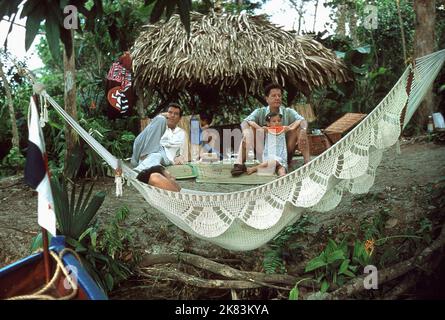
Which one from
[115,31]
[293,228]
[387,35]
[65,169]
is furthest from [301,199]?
[387,35]

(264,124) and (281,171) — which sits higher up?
(264,124)

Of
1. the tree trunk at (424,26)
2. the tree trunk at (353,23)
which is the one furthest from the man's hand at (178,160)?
the tree trunk at (353,23)

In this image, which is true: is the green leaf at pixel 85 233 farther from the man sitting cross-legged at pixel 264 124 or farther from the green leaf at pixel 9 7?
the green leaf at pixel 9 7

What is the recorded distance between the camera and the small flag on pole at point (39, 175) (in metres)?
1.44

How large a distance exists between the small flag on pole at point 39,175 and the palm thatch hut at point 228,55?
1.70 meters

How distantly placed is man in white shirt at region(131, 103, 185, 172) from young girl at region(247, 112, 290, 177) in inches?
21.7

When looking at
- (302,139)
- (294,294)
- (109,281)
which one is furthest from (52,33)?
(302,139)

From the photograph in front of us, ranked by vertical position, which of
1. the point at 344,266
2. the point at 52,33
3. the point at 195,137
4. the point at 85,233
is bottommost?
the point at 344,266

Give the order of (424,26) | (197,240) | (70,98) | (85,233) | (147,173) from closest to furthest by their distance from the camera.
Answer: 1. (85,233)
2. (147,173)
3. (197,240)
4. (70,98)
5. (424,26)

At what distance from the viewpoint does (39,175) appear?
1.47 metres

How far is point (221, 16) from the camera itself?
3275mm

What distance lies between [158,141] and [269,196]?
3.44ft

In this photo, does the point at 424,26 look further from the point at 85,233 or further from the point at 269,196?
the point at 85,233
